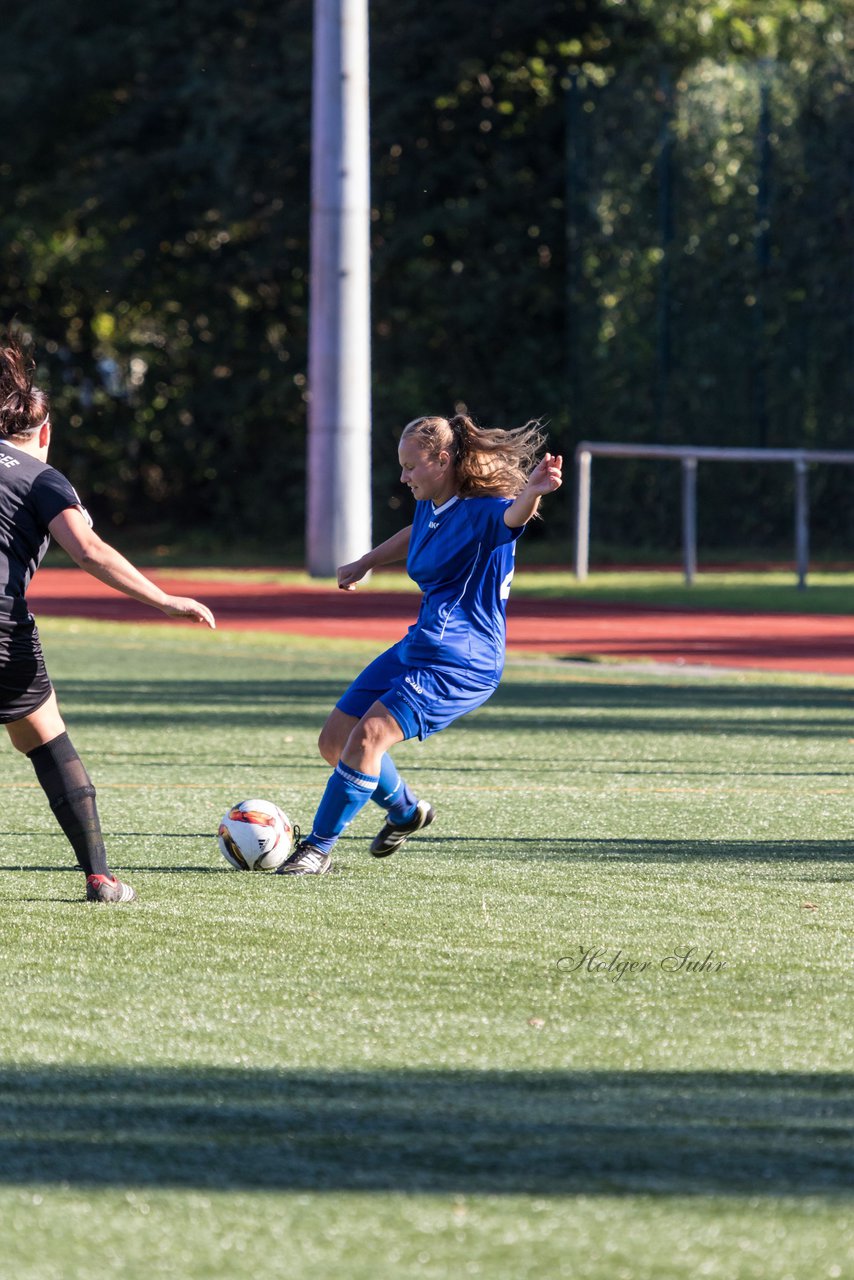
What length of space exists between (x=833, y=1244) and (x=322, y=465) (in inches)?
818

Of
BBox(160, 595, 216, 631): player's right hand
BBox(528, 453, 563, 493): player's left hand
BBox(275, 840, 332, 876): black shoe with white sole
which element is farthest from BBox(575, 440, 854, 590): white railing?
BBox(160, 595, 216, 631): player's right hand

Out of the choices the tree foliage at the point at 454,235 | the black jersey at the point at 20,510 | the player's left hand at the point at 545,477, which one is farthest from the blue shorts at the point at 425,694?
the tree foliage at the point at 454,235

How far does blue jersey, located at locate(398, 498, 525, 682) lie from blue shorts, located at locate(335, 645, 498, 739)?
0.12ft

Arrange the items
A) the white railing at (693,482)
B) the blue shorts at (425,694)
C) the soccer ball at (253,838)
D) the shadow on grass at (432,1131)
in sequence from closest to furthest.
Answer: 1. the shadow on grass at (432,1131)
2. the blue shorts at (425,694)
3. the soccer ball at (253,838)
4. the white railing at (693,482)

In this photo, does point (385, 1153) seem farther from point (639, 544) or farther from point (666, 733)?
point (639, 544)

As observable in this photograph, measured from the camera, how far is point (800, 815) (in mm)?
8438

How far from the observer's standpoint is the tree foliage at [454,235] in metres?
27.6

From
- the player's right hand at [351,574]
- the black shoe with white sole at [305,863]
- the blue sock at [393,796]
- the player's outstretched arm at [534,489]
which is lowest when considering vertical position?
the black shoe with white sole at [305,863]

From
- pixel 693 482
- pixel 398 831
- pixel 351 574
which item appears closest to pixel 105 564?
pixel 351 574

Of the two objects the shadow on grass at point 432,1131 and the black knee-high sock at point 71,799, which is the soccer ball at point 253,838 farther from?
the shadow on grass at point 432,1131

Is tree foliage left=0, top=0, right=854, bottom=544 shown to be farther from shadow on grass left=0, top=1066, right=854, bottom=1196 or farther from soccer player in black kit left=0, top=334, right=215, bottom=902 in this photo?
shadow on grass left=0, top=1066, right=854, bottom=1196

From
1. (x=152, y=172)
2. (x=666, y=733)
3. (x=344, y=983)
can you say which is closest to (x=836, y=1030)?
(x=344, y=983)

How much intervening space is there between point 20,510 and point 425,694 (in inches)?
57.5

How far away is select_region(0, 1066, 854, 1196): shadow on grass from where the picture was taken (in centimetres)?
376
